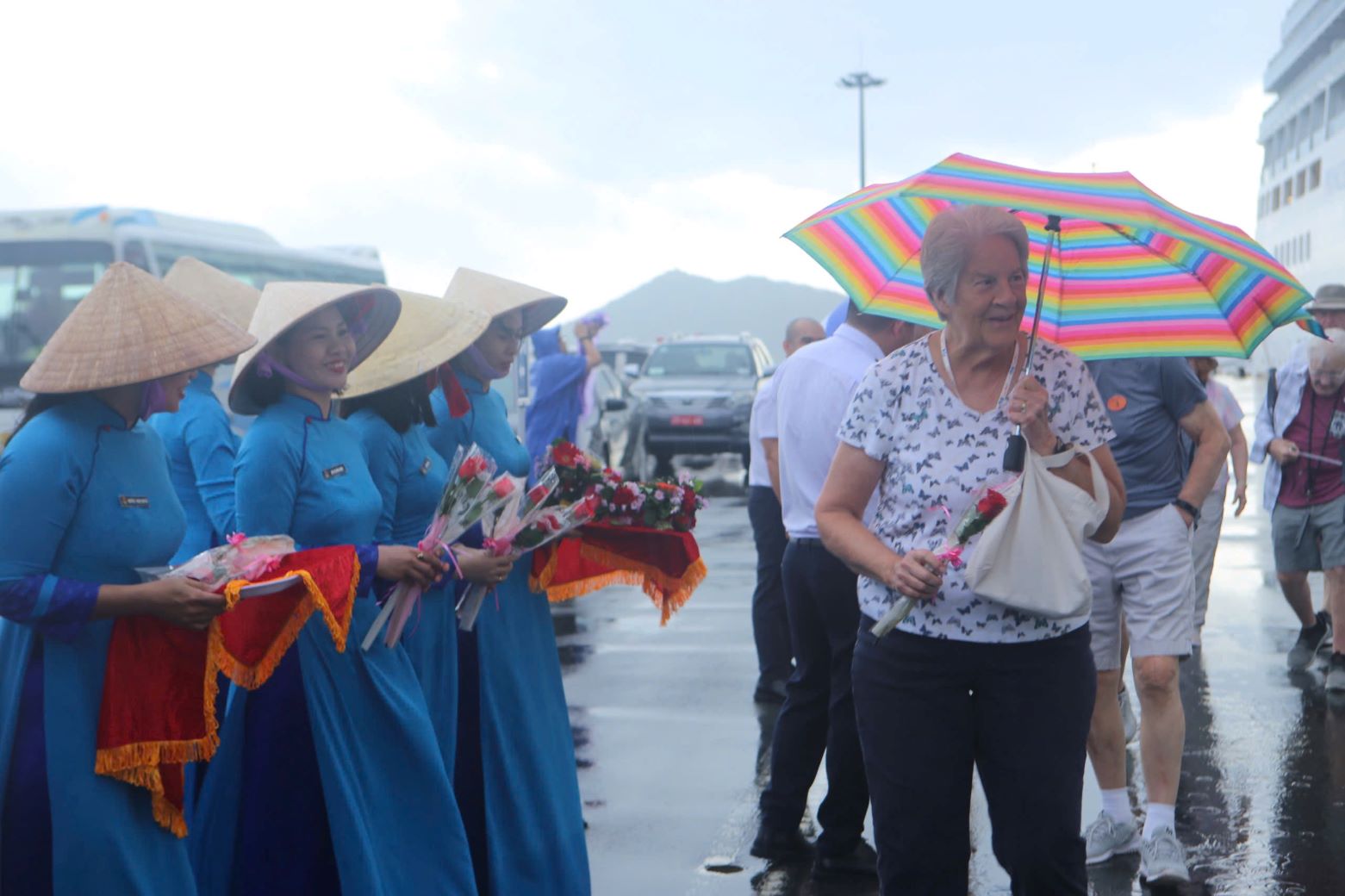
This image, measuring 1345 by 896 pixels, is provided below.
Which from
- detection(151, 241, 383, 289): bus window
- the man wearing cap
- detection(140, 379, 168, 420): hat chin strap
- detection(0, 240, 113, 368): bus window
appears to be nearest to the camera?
detection(140, 379, 168, 420): hat chin strap

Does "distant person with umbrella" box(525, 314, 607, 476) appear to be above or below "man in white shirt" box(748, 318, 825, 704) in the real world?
above

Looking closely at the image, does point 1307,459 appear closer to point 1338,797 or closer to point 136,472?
point 1338,797

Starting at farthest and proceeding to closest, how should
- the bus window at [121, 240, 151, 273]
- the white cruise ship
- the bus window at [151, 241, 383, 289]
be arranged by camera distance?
1. the white cruise ship
2. the bus window at [151, 241, 383, 289]
3. the bus window at [121, 240, 151, 273]

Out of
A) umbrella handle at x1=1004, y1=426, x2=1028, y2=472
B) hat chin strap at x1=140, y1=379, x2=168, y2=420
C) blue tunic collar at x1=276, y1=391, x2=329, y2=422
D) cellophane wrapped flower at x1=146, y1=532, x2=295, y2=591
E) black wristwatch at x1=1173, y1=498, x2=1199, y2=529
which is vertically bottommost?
black wristwatch at x1=1173, y1=498, x2=1199, y2=529

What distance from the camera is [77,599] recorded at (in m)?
3.51

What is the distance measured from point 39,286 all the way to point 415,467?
38.0ft

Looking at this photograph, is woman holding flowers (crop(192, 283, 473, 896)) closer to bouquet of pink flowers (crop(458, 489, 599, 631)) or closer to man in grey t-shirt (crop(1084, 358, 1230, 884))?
bouquet of pink flowers (crop(458, 489, 599, 631))

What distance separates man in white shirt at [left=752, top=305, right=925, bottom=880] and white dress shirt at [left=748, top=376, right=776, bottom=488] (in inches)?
70.4

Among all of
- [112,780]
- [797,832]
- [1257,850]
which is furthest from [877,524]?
[1257,850]

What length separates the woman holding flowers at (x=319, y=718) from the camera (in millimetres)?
4199

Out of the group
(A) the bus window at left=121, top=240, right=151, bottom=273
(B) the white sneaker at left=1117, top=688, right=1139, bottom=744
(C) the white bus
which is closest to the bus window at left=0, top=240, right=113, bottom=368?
(C) the white bus

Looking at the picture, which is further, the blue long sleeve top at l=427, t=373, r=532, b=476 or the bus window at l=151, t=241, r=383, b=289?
the bus window at l=151, t=241, r=383, b=289

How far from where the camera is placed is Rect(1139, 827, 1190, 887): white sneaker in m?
5.24

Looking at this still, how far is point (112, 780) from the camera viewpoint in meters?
3.62
